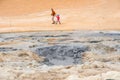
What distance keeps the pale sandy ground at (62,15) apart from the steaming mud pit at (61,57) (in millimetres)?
5787

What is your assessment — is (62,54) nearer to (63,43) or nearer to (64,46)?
(64,46)

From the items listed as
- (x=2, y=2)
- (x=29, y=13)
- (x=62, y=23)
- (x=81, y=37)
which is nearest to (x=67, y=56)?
(x=81, y=37)

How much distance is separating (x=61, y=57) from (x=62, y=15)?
1454 cm

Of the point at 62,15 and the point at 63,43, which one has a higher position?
the point at 62,15

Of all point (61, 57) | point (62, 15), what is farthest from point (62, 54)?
point (62, 15)

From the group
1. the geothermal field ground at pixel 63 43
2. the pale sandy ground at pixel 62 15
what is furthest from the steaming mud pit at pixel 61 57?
the pale sandy ground at pixel 62 15

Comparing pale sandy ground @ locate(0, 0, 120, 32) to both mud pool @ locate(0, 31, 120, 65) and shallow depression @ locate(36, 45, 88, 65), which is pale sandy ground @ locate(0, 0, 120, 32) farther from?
shallow depression @ locate(36, 45, 88, 65)

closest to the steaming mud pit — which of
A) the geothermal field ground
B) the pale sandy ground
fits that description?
the geothermal field ground

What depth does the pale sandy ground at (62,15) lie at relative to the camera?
76.6 ft

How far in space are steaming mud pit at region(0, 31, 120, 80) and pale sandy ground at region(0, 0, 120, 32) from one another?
579cm

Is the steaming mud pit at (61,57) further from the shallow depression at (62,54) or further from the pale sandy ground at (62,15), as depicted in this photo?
the pale sandy ground at (62,15)

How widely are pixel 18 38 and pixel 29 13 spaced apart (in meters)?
12.8

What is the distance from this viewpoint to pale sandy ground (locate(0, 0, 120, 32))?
23.4 m

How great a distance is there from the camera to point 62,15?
2730cm
